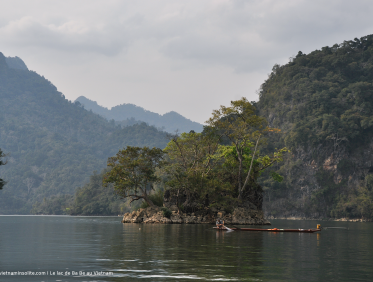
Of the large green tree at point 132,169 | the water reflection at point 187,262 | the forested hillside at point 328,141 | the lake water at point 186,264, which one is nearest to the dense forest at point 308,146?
the forested hillside at point 328,141

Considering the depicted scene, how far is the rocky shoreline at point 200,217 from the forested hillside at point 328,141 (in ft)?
142

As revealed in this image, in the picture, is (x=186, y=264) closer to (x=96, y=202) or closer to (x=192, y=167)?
(x=192, y=167)

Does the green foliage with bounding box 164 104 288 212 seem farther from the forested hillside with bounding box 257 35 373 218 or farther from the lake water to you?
the forested hillside with bounding box 257 35 373 218

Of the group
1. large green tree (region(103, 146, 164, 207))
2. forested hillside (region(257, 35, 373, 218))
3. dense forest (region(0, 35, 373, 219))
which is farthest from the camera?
forested hillside (region(257, 35, 373, 218))

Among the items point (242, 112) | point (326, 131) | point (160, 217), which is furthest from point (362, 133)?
point (160, 217)

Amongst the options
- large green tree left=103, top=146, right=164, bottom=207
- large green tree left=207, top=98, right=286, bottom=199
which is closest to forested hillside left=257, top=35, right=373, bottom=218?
large green tree left=207, top=98, right=286, bottom=199

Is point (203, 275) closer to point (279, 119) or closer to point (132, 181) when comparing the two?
point (132, 181)

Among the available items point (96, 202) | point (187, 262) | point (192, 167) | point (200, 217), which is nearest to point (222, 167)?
point (192, 167)

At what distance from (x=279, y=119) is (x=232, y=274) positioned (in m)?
108

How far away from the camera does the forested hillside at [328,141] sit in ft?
317

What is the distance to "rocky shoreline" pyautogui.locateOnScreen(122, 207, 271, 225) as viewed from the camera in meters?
51.2

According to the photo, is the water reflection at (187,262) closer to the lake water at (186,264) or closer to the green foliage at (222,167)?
the lake water at (186,264)

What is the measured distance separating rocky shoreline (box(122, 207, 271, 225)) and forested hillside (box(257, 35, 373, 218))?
142 ft

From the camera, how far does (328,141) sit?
332 ft
